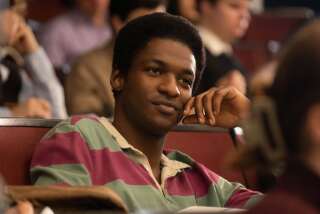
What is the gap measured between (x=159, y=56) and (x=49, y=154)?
345 millimetres

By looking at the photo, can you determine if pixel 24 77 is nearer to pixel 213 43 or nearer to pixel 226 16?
pixel 213 43

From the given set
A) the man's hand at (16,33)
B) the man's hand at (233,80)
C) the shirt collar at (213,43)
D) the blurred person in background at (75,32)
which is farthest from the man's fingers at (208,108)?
the blurred person in background at (75,32)

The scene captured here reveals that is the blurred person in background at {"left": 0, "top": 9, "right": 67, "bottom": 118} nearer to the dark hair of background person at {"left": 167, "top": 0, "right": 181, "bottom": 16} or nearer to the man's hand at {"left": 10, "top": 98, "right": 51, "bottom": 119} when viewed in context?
the man's hand at {"left": 10, "top": 98, "right": 51, "bottom": 119}

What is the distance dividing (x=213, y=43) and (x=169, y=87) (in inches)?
86.9

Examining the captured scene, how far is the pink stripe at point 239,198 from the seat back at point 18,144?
0.43 metres

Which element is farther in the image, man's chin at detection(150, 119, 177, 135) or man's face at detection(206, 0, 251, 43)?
man's face at detection(206, 0, 251, 43)

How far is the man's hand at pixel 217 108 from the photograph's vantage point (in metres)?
2.22

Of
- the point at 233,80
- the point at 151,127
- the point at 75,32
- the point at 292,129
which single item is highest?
the point at 292,129

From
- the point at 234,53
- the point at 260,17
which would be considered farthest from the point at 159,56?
the point at 260,17

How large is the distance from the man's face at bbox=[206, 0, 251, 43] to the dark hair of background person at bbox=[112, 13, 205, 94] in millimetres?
2226

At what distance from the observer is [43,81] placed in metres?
3.85

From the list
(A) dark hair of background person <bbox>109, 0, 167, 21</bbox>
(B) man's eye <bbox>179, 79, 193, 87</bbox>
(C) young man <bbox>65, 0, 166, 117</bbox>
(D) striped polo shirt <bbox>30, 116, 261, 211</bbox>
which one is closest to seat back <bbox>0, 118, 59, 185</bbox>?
(D) striped polo shirt <bbox>30, 116, 261, 211</bbox>

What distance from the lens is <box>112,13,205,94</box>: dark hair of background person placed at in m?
2.28

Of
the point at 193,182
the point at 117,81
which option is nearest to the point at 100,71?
the point at 117,81
